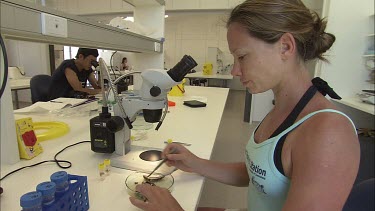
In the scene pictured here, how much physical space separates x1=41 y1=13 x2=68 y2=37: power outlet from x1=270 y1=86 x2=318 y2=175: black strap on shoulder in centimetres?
66

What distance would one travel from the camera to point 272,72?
67cm

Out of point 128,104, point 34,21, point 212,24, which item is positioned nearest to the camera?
point 34,21

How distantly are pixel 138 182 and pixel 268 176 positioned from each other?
1.25 feet

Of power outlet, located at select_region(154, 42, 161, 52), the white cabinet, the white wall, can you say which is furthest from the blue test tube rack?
the white wall

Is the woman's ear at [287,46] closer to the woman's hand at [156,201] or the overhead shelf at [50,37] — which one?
the woman's hand at [156,201]

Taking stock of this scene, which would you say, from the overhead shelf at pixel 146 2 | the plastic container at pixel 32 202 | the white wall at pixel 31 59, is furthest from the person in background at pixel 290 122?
the white wall at pixel 31 59

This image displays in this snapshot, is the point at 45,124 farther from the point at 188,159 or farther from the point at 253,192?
the point at 253,192

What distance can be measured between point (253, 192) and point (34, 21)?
30.5 inches

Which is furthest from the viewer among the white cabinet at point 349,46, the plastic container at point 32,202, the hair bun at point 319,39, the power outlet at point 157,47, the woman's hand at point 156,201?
the white cabinet at point 349,46

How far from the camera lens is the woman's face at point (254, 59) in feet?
2.14

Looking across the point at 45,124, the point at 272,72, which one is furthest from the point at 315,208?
the point at 45,124

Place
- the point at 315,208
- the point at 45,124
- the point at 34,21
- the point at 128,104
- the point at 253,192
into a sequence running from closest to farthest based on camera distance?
1. the point at 315,208
2. the point at 34,21
3. the point at 253,192
4. the point at 128,104
5. the point at 45,124

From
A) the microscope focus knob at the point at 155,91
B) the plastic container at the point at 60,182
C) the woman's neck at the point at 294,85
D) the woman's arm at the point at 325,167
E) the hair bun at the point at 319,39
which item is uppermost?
the hair bun at the point at 319,39

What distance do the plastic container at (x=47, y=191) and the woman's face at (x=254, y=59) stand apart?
557mm
